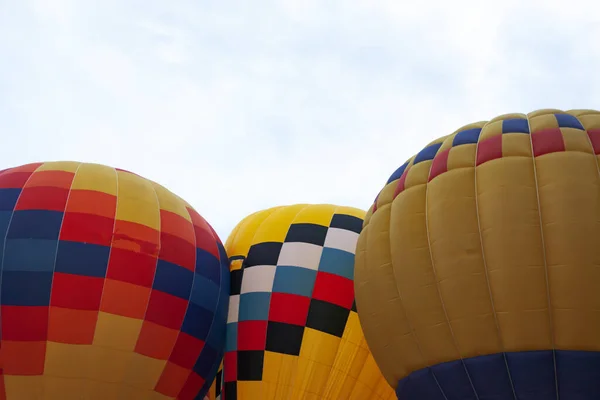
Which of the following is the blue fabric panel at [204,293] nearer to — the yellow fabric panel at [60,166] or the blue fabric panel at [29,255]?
the blue fabric panel at [29,255]

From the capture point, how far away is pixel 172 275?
9.24 meters

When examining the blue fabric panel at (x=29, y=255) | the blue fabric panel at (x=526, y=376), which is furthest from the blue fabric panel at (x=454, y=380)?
the blue fabric panel at (x=29, y=255)

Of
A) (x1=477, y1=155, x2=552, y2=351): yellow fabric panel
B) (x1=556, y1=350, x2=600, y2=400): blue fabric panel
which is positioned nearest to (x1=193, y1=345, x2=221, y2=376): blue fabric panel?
(x1=477, y1=155, x2=552, y2=351): yellow fabric panel

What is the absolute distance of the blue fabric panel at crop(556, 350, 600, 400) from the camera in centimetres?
709

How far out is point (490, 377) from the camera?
291 inches

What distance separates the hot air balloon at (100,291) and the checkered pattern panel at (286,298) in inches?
13.7

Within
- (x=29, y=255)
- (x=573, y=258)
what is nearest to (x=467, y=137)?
(x=573, y=258)

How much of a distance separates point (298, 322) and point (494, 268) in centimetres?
317

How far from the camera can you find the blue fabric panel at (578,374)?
7.09 metres

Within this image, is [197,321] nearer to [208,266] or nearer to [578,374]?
[208,266]

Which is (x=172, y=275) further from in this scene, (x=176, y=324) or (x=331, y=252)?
(x=331, y=252)

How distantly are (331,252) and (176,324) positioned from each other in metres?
2.29

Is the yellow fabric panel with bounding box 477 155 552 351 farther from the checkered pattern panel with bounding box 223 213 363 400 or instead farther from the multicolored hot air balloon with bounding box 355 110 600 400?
the checkered pattern panel with bounding box 223 213 363 400

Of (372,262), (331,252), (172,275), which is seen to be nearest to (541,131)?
(372,262)
